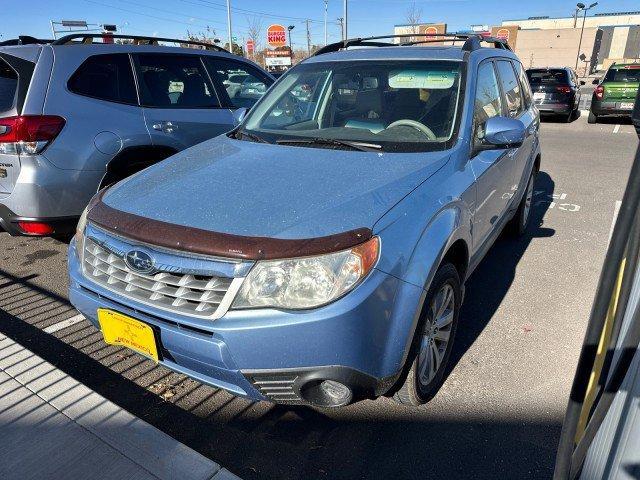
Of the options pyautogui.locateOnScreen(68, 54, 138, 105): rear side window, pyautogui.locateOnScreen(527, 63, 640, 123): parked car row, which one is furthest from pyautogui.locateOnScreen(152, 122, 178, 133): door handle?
pyautogui.locateOnScreen(527, 63, 640, 123): parked car row

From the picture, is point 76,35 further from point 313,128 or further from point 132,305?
point 132,305

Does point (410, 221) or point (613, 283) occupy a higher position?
point (613, 283)

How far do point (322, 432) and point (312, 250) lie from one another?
1.09m

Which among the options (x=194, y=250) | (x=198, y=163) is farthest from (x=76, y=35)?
(x=194, y=250)

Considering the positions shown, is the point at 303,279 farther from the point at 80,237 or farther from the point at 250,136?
the point at 250,136

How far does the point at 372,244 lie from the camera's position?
1877 millimetres

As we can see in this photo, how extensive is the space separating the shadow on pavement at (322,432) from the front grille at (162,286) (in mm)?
807

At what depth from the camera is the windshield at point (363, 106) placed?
290 cm

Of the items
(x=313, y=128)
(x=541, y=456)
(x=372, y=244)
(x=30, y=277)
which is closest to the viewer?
(x=372, y=244)

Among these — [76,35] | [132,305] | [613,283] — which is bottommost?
[132,305]

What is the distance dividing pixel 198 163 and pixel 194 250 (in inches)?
41.1

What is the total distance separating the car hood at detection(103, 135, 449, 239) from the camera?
197 cm

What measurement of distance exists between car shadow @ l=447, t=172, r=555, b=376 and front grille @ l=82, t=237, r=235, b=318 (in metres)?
1.64

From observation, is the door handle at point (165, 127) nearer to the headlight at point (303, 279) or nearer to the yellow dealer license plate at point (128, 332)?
the yellow dealer license plate at point (128, 332)
